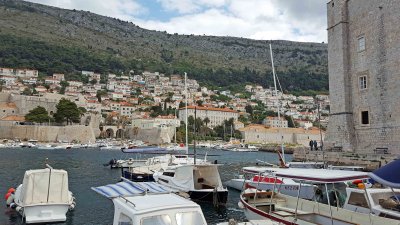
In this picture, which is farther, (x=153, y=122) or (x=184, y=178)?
(x=153, y=122)

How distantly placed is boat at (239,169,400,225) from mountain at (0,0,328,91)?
5727 inches

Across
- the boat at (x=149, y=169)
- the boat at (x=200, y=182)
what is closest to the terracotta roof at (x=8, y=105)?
the boat at (x=149, y=169)

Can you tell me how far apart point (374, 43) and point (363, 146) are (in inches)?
238

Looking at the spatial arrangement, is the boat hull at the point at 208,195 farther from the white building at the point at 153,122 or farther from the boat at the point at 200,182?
the white building at the point at 153,122

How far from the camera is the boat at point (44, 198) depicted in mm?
11383

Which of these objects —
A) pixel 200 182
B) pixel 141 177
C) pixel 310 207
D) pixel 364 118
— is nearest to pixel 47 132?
pixel 141 177

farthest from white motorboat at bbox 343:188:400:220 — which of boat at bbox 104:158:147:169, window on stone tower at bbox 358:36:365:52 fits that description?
boat at bbox 104:158:147:169

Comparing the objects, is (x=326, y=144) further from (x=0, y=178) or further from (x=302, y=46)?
(x=302, y=46)

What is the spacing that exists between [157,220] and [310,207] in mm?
5192

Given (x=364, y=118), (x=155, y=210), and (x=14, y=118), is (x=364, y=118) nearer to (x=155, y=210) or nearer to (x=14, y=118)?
(x=155, y=210)

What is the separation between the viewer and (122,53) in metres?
178

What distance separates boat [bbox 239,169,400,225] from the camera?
8555mm

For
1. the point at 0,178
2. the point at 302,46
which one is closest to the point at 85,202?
the point at 0,178

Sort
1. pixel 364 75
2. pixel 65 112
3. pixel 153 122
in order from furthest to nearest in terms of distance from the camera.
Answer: pixel 153 122, pixel 65 112, pixel 364 75
